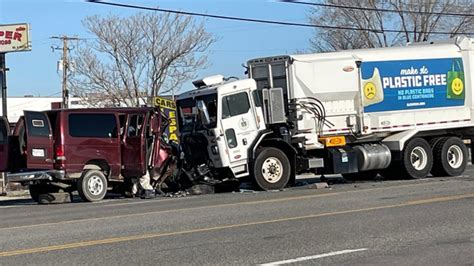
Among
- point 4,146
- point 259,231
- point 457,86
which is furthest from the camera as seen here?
point 457,86

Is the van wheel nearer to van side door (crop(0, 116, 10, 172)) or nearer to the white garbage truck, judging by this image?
van side door (crop(0, 116, 10, 172))

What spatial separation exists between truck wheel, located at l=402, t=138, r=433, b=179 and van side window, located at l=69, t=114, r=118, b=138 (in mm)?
7805

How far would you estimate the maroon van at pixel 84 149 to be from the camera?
1727 centimetres

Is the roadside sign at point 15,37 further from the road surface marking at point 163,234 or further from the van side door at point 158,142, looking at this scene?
the road surface marking at point 163,234

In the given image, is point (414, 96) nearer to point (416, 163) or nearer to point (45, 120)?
point (416, 163)

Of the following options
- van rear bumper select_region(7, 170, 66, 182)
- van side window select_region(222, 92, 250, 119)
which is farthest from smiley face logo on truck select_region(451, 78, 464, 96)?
van rear bumper select_region(7, 170, 66, 182)

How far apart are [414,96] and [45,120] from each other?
32.0ft

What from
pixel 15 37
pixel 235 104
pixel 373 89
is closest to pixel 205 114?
pixel 235 104

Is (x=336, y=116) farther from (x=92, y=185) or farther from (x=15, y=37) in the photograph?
(x=15, y=37)

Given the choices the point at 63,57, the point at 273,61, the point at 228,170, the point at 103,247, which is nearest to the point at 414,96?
the point at 273,61

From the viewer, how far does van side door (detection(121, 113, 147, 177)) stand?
18.1 m

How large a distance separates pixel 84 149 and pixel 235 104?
12.6 feet

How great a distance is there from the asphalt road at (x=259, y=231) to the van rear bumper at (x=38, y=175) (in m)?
1.21

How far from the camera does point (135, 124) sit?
18.4 metres
